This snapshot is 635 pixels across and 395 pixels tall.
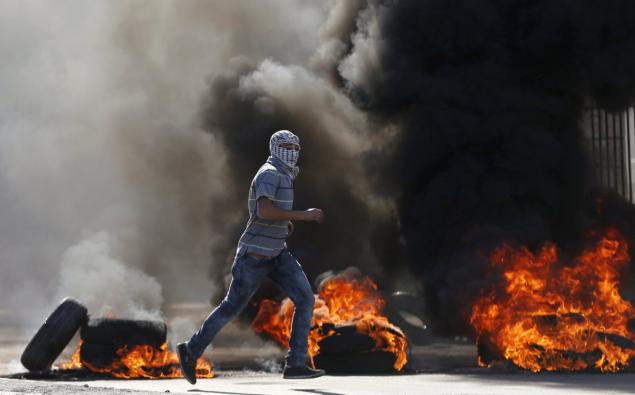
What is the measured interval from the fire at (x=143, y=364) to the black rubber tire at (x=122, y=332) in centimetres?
8

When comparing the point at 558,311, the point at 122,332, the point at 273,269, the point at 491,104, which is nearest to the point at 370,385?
the point at 273,269

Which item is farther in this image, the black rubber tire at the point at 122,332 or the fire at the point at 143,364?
the black rubber tire at the point at 122,332

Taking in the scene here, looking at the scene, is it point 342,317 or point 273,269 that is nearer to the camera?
point 273,269

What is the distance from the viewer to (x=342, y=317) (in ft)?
45.9

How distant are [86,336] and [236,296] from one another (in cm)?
391

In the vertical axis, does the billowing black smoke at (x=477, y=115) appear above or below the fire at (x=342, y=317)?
above

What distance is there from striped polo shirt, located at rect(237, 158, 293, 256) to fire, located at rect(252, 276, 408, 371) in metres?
3.05

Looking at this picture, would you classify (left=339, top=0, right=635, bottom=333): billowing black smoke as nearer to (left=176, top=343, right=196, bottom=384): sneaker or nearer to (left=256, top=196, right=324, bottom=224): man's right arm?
(left=176, top=343, right=196, bottom=384): sneaker

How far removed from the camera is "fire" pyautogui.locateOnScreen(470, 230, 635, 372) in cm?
1190

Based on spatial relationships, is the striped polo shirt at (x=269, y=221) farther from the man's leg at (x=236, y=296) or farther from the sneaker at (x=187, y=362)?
the sneaker at (x=187, y=362)

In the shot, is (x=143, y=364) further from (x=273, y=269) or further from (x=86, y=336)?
(x=273, y=269)

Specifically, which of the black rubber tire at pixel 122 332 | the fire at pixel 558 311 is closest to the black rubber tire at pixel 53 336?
the black rubber tire at pixel 122 332

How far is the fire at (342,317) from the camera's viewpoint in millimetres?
12391

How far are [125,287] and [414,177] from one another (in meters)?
6.62
